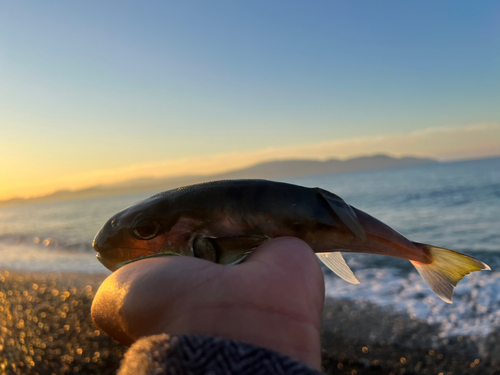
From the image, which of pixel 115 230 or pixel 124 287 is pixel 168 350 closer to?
pixel 124 287

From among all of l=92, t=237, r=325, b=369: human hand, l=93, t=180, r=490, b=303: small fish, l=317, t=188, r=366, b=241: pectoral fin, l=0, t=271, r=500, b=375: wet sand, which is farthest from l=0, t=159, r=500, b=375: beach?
l=92, t=237, r=325, b=369: human hand

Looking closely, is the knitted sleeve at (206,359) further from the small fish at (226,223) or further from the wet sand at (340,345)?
the wet sand at (340,345)

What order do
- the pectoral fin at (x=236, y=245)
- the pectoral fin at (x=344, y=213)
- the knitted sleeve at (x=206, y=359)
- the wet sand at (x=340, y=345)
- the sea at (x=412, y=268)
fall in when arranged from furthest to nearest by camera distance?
the sea at (x=412, y=268), the wet sand at (x=340, y=345), the pectoral fin at (x=344, y=213), the pectoral fin at (x=236, y=245), the knitted sleeve at (x=206, y=359)

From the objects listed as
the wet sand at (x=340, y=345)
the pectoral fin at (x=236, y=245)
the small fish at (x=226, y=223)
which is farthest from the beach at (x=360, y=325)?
the pectoral fin at (x=236, y=245)

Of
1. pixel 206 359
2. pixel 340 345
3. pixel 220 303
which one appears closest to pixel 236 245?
pixel 220 303

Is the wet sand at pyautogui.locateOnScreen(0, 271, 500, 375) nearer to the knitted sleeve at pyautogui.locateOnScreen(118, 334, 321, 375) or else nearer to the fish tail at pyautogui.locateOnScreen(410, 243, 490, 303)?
the fish tail at pyautogui.locateOnScreen(410, 243, 490, 303)

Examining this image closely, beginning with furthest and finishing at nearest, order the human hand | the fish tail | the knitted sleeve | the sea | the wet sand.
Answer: the sea
the wet sand
the fish tail
the human hand
the knitted sleeve

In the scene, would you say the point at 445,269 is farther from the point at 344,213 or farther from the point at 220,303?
the point at 220,303

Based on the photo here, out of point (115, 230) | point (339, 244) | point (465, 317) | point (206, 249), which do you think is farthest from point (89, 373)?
point (465, 317)
